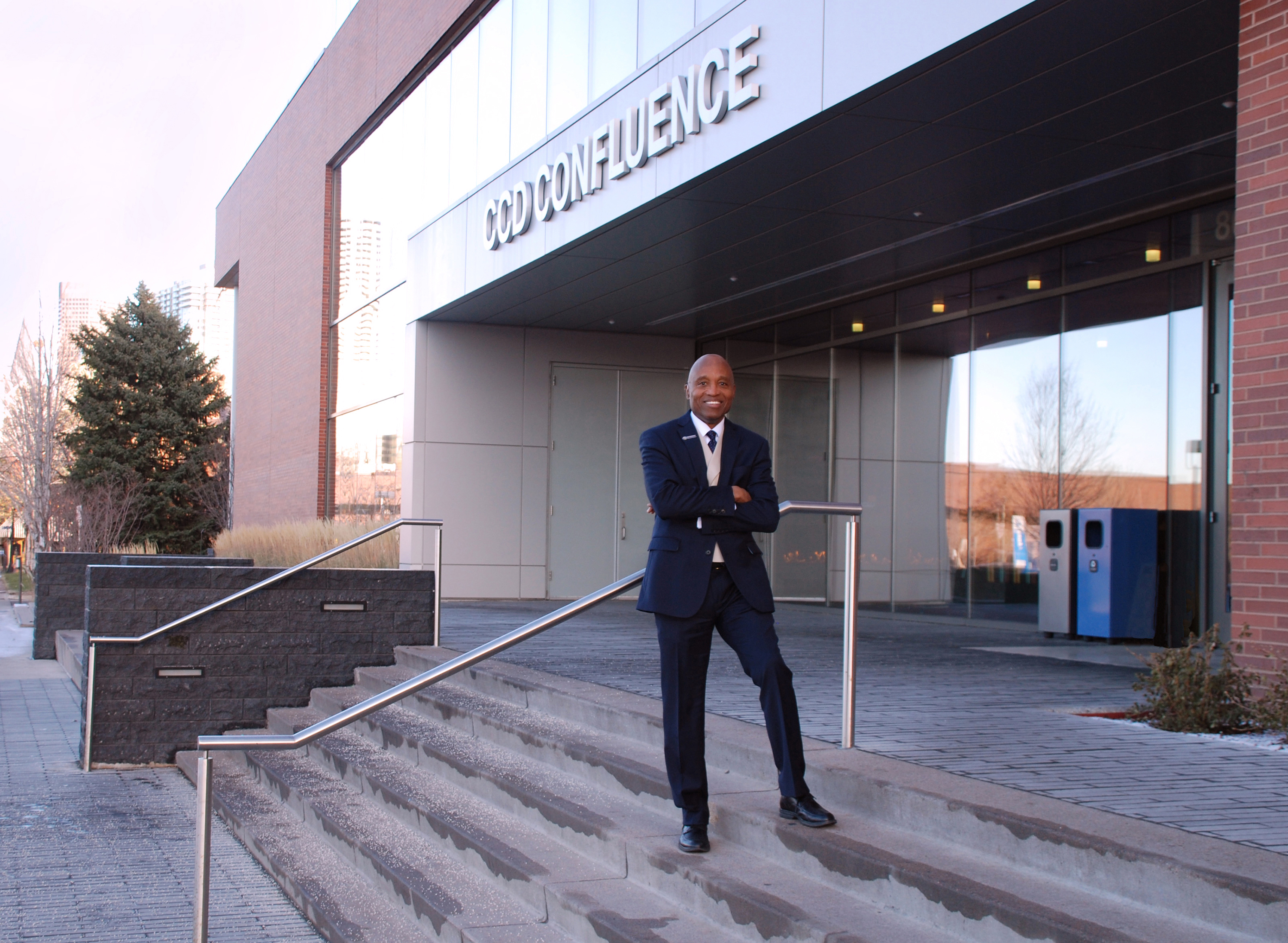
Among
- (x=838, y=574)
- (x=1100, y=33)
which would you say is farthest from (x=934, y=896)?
(x=838, y=574)

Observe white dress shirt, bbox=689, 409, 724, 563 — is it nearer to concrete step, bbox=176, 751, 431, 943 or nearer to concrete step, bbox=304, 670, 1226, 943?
concrete step, bbox=304, 670, 1226, 943

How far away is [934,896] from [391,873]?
261cm

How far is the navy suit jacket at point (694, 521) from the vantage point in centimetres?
411

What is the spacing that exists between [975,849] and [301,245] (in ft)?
76.8

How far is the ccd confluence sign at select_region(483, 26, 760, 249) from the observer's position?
30.6 ft

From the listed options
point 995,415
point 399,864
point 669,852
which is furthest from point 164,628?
point 995,415

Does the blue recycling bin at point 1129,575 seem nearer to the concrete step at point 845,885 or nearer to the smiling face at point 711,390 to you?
the concrete step at point 845,885

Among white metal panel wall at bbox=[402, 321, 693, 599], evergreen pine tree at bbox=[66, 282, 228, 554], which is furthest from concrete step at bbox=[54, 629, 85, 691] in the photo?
evergreen pine tree at bbox=[66, 282, 228, 554]

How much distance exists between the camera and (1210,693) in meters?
5.56

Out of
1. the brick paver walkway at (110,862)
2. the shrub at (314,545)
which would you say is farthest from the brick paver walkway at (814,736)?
the shrub at (314,545)

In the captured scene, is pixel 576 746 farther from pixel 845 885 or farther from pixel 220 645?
pixel 220 645

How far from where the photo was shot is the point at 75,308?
58.3 m

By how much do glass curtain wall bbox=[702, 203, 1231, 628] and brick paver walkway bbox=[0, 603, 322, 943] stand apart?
8.30 meters

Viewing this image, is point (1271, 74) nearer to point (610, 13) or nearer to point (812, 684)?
point (812, 684)
